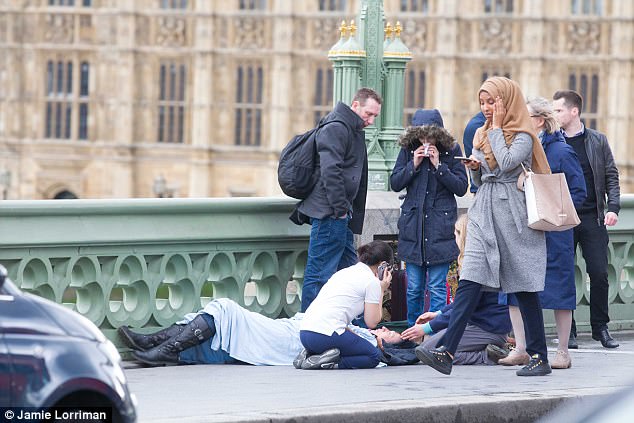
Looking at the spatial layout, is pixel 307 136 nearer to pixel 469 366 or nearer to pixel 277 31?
pixel 469 366

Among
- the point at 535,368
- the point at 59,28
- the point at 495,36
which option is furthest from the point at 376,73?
the point at 59,28

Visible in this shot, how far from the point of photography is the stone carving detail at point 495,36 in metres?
50.1

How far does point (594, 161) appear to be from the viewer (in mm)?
12797

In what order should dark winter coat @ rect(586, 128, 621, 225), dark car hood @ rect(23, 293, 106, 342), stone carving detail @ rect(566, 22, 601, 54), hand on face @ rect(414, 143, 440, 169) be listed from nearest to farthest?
dark car hood @ rect(23, 293, 106, 342)
hand on face @ rect(414, 143, 440, 169)
dark winter coat @ rect(586, 128, 621, 225)
stone carving detail @ rect(566, 22, 601, 54)

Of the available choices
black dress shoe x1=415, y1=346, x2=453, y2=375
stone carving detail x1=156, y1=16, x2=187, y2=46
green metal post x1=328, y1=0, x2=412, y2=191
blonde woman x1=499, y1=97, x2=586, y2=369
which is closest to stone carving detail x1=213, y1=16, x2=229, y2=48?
stone carving detail x1=156, y1=16, x2=187, y2=46

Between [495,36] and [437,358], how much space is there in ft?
131

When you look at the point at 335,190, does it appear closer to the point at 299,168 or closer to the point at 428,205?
the point at 299,168

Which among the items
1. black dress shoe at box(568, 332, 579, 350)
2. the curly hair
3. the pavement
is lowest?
black dress shoe at box(568, 332, 579, 350)

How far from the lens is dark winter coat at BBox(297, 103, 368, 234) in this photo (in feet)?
39.2

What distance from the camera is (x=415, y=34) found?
50531 millimetres

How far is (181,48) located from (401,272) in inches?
1589

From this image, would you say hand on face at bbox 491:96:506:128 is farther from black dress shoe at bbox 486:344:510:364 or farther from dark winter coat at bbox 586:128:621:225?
dark winter coat at bbox 586:128:621:225

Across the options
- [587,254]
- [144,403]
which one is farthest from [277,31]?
[144,403]

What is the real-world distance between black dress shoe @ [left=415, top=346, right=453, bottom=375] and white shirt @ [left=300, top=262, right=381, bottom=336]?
0.62m
